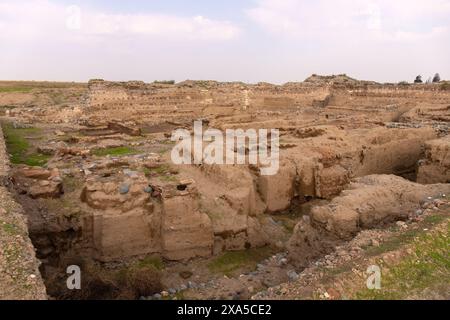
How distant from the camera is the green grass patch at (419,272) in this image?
4.44 meters

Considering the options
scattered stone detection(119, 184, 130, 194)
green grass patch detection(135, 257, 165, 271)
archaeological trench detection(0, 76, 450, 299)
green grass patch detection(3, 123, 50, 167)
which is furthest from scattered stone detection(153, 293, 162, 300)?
green grass patch detection(3, 123, 50, 167)

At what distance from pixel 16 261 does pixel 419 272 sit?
4.39 metres

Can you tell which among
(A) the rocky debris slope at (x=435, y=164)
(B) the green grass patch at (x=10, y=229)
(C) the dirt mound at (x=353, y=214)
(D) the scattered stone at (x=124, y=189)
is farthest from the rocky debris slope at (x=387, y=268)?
(A) the rocky debris slope at (x=435, y=164)

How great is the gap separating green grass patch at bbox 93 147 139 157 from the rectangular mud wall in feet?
19.6

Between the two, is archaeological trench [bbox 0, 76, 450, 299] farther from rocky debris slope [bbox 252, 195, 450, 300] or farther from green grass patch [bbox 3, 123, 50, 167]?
rocky debris slope [bbox 252, 195, 450, 300]

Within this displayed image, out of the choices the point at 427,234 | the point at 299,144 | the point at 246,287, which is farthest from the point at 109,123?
the point at 427,234

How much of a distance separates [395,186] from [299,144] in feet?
Result: 14.1

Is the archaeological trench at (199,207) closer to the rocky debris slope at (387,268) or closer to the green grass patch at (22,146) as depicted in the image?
the green grass patch at (22,146)

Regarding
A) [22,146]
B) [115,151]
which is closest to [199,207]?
[115,151]

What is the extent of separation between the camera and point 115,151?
12547 mm

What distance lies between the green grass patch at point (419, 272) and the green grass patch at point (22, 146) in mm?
9296

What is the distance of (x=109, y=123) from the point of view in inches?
690

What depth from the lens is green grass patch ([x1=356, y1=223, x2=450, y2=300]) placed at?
4.44 meters
